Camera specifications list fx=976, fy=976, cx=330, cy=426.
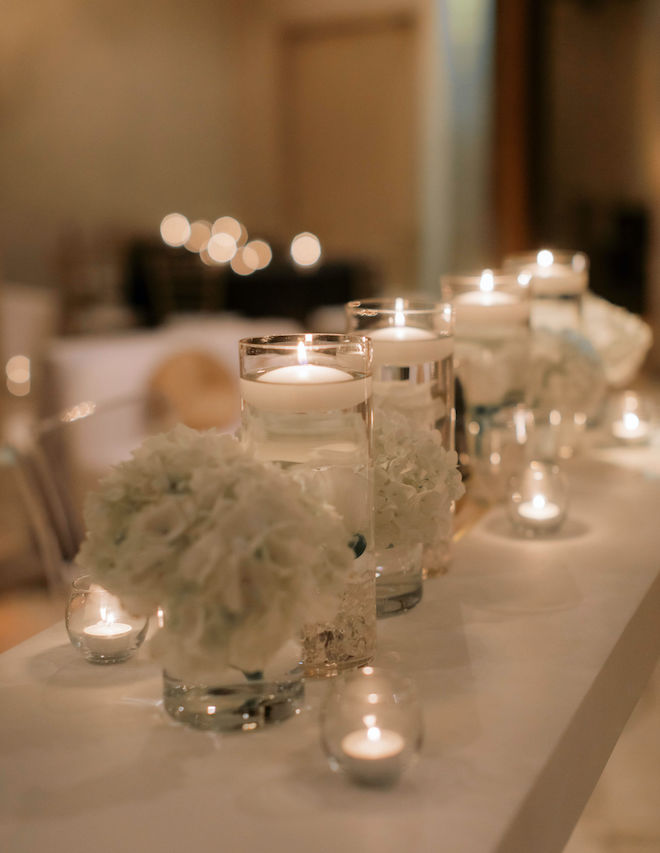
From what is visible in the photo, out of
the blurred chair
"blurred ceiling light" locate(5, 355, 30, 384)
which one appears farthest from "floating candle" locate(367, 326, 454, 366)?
"blurred ceiling light" locate(5, 355, 30, 384)

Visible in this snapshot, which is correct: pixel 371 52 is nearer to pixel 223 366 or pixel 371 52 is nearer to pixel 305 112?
pixel 305 112

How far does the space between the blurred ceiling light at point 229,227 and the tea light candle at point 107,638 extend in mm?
5382

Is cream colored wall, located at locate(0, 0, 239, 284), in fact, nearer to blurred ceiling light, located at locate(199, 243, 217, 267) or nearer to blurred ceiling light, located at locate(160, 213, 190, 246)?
blurred ceiling light, located at locate(160, 213, 190, 246)

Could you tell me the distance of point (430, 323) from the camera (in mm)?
942

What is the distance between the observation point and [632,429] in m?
1.47

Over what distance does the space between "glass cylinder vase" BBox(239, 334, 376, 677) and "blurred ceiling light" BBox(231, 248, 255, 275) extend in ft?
16.7

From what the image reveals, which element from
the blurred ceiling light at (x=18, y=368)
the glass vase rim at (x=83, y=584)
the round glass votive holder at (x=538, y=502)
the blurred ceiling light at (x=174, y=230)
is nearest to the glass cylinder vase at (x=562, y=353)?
the round glass votive holder at (x=538, y=502)

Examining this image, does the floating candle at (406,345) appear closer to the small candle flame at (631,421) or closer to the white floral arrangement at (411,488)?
the white floral arrangement at (411,488)

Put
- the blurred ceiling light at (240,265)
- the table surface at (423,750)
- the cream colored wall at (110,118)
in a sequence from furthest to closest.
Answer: the blurred ceiling light at (240,265) → the cream colored wall at (110,118) → the table surface at (423,750)

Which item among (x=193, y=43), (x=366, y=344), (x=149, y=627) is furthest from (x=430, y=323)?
(x=193, y=43)

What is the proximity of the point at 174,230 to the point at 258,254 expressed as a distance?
70cm

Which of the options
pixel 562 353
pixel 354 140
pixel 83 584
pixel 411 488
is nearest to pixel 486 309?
pixel 562 353

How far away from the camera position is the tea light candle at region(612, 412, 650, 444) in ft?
4.81

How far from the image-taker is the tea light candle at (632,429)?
147cm
